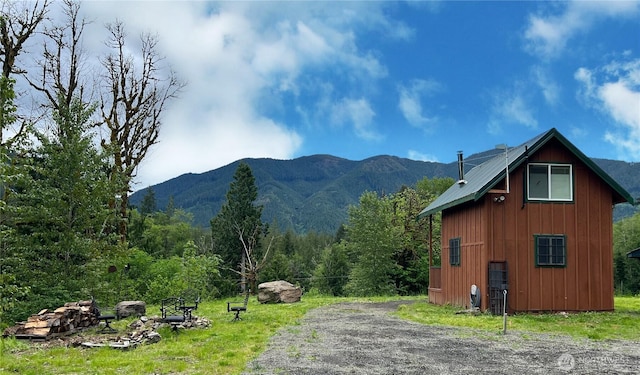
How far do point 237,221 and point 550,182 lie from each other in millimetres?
25120

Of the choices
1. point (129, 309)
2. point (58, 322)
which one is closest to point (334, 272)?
point (129, 309)

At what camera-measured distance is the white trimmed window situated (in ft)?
57.4

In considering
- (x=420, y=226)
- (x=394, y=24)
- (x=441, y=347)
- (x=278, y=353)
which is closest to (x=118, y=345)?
(x=278, y=353)

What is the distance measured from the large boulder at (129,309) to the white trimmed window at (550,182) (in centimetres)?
1262

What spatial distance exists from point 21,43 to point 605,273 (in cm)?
2051

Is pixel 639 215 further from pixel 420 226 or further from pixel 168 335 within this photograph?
pixel 168 335

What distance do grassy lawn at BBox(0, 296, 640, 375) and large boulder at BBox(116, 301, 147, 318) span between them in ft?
3.75

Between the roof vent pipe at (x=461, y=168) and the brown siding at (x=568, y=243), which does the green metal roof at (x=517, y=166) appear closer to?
the brown siding at (x=568, y=243)

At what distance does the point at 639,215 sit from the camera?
67.1 m

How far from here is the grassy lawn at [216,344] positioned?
8.65 meters

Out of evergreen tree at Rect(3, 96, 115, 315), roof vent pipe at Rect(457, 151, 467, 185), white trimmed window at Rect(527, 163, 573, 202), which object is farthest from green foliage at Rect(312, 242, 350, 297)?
evergreen tree at Rect(3, 96, 115, 315)

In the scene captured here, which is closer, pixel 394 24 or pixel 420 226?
pixel 394 24

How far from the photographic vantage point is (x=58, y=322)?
12383 millimetres

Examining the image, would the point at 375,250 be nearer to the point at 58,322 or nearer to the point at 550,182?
the point at 550,182
